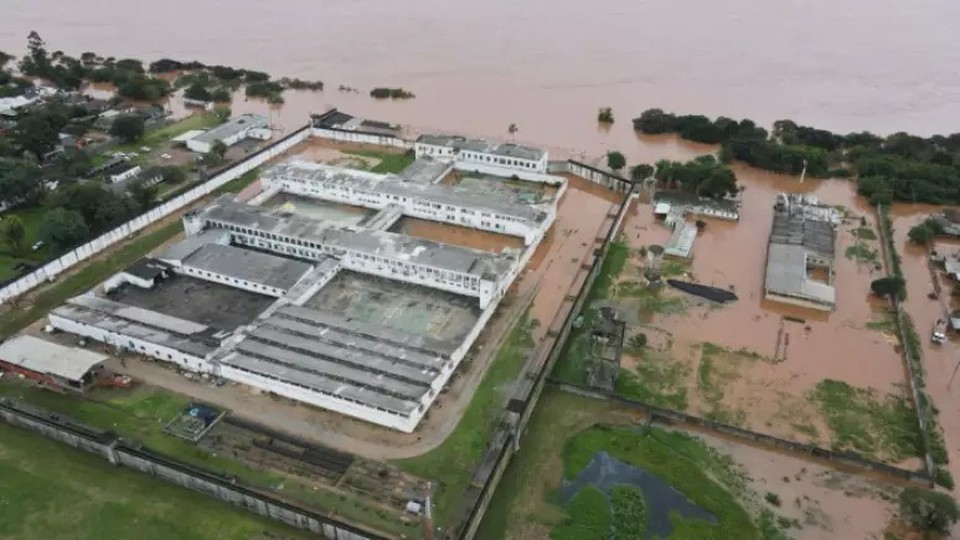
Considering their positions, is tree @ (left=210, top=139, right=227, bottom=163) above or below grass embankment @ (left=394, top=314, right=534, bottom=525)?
above

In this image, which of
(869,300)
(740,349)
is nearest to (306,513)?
(740,349)

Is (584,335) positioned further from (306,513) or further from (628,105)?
(628,105)

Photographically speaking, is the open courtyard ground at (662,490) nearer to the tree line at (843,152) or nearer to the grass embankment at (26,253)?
the tree line at (843,152)

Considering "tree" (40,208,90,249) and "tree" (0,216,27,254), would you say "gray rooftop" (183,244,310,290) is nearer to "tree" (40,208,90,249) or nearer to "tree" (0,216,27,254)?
"tree" (40,208,90,249)

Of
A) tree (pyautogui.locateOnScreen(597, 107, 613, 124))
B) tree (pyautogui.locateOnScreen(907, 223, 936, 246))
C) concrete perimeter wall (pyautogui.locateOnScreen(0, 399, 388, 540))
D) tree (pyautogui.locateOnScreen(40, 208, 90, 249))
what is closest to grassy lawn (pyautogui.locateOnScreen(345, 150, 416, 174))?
tree (pyautogui.locateOnScreen(597, 107, 613, 124))

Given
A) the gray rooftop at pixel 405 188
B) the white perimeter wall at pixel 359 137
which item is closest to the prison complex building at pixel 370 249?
the gray rooftop at pixel 405 188
